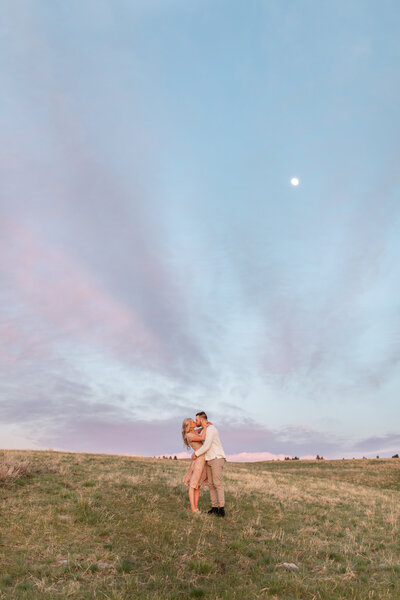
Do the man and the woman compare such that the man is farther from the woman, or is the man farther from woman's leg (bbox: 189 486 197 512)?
woman's leg (bbox: 189 486 197 512)

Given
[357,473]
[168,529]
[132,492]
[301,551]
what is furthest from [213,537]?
[357,473]

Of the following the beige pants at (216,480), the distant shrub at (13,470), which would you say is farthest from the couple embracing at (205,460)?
the distant shrub at (13,470)

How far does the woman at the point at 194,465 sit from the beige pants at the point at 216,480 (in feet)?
0.67

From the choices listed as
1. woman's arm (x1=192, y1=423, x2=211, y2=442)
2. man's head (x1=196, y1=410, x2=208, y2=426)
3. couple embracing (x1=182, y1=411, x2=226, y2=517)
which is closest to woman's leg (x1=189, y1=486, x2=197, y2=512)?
couple embracing (x1=182, y1=411, x2=226, y2=517)

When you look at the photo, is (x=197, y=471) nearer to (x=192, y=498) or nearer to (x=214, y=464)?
(x=214, y=464)

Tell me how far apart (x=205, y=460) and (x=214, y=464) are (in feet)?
1.12

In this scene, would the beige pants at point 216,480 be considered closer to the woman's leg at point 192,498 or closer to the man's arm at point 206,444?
the man's arm at point 206,444

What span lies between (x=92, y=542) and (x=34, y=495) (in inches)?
175

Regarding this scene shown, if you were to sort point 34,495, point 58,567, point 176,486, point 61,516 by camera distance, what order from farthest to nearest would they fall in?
1. point 176,486
2. point 34,495
3. point 61,516
4. point 58,567

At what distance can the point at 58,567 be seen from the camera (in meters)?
7.96

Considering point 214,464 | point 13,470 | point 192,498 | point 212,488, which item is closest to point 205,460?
point 214,464

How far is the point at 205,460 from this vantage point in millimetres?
13234

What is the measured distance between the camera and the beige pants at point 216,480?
12977 millimetres

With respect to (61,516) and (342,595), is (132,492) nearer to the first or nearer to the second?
(61,516)
